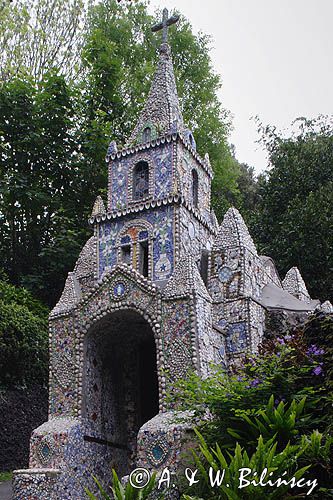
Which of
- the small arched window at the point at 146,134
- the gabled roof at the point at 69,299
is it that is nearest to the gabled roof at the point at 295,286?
the small arched window at the point at 146,134

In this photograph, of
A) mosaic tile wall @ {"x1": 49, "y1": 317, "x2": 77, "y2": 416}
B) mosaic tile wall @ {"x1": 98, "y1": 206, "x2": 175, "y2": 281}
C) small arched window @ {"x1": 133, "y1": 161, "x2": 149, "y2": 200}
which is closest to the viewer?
mosaic tile wall @ {"x1": 49, "y1": 317, "x2": 77, "y2": 416}

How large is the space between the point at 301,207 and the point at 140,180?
1266 cm

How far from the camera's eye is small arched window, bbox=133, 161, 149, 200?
613 inches

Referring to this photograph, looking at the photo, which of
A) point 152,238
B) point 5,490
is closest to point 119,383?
point 5,490

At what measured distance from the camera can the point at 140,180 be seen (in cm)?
1580

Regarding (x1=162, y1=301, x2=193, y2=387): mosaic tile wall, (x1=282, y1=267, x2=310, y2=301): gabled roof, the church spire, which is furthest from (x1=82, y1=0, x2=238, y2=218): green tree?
(x1=162, y1=301, x2=193, y2=387): mosaic tile wall

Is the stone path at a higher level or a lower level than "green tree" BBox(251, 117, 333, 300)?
lower

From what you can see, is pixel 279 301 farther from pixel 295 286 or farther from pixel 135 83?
pixel 135 83

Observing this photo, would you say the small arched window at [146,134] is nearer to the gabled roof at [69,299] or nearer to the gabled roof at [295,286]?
the gabled roof at [69,299]

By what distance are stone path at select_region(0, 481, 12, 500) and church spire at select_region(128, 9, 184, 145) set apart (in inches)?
354

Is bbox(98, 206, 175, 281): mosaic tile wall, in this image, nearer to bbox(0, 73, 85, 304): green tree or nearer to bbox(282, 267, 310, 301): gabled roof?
bbox(282, 267, 310, 301): gabled roof

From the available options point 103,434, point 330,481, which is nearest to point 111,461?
point 103,434

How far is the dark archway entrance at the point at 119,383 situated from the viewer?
13266 mm

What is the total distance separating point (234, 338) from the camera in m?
13.6
